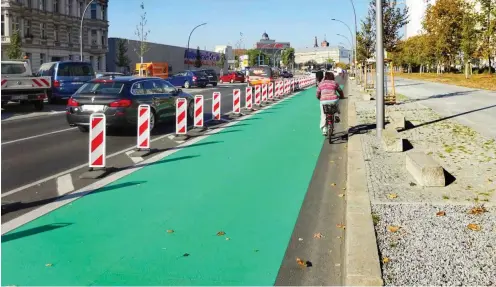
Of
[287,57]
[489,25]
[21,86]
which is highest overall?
[287,57]

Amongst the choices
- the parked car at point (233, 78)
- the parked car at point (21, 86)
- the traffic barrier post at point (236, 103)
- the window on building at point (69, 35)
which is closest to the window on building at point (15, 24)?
the window on building at point (69, 35)

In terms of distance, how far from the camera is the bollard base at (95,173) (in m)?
8.34

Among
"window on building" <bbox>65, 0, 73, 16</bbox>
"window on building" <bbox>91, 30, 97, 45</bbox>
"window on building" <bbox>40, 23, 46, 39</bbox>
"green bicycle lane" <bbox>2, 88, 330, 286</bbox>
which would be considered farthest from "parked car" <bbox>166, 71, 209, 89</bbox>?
"green bicycle lane" <bbox>2, 88, 330, 286</bbox>

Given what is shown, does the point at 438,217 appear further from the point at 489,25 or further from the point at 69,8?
the point at 69,8

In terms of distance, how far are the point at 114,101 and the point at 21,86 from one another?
29.6 feet

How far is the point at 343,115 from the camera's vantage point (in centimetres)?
1959

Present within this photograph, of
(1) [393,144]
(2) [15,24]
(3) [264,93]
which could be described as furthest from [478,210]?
(2) [15,24]

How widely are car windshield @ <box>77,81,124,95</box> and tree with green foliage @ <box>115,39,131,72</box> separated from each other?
57.3 meters

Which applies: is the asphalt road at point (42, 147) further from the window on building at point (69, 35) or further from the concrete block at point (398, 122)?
the window on building at point (69, 35)

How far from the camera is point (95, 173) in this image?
27.9 feet

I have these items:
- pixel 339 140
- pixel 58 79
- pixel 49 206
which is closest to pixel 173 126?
pixel 339 140

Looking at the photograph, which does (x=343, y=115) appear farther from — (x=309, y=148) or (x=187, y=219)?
(x=187, y=219)

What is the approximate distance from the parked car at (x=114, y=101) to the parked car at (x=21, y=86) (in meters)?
7.08

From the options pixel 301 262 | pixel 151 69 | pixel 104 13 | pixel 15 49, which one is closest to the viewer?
pixel 301 262
